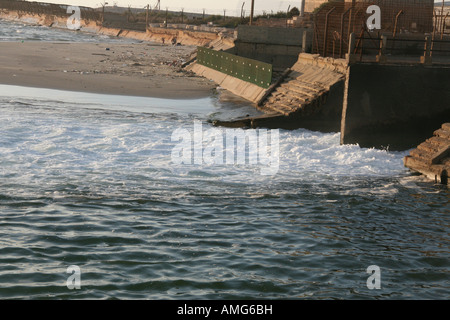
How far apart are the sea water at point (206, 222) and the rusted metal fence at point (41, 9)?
116566 mm

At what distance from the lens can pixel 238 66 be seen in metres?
34.4

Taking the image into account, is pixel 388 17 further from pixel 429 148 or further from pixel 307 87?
pixel 429 148

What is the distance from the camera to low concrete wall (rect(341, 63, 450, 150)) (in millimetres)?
21188

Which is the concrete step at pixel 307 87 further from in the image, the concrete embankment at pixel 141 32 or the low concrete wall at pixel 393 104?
the concrete embankment at pixel 141 32

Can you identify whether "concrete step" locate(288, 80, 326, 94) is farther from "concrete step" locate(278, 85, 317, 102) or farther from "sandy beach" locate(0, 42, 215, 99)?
"sandy beach" locate(0, 42, 215, 99)

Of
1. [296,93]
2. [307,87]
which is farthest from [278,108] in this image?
[307,87]

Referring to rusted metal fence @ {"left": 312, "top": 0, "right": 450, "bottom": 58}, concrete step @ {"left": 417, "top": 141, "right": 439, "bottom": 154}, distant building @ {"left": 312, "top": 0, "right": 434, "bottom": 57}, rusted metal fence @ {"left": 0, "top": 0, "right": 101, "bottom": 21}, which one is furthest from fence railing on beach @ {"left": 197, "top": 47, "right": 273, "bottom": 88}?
rusted metal fence @ {"left": 0, "top": 0, "right": 101, "bottom": 21}

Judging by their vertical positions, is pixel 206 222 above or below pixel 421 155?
below

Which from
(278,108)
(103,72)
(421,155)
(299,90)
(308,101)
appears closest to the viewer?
(421,155)

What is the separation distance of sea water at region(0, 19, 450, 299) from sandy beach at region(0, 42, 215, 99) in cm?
1110

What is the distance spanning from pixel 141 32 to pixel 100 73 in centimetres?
6307
